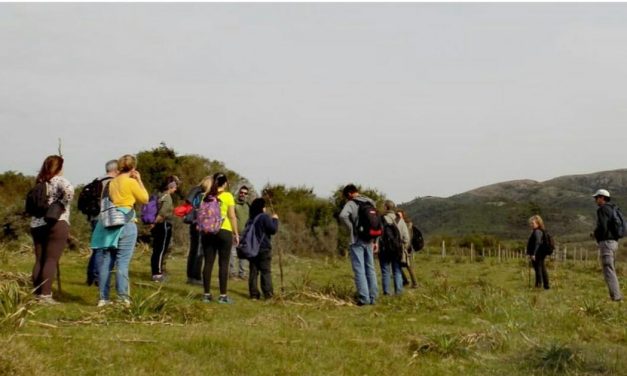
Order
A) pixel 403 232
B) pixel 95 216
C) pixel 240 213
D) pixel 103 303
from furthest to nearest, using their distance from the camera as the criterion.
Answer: pixel 403 232 → pixel 240 213 → pixel 95 216 → pixel 103 303

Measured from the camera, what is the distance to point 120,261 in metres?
8.12

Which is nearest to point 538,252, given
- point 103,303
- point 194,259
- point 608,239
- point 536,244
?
point 536,244

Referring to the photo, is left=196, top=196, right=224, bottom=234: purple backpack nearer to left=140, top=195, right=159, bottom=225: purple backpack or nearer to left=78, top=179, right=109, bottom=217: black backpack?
left=78, top=179, right=109, bottom=217: black backpack

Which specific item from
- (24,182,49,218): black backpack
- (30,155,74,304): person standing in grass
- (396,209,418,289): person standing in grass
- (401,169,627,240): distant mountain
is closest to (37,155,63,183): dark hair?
(30,155,74,304): person standing in grass

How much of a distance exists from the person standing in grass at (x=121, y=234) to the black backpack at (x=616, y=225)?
25.7 feet

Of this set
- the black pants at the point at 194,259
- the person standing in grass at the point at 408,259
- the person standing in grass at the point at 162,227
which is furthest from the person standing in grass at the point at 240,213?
the person standing in grass at the point at 408,259

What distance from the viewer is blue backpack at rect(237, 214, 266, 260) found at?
10.4 metres

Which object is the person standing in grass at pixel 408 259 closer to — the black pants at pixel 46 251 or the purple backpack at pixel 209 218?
the purple backpack at pixel 209 218

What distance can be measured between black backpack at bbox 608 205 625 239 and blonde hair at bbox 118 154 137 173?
801 centimetres

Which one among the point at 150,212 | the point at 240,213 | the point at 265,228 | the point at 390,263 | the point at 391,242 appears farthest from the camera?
the point at 240,213

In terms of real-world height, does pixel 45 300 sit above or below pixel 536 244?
below

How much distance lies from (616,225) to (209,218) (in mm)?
6963

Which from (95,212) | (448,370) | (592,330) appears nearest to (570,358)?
(448,370)

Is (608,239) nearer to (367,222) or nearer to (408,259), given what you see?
(408,259)
